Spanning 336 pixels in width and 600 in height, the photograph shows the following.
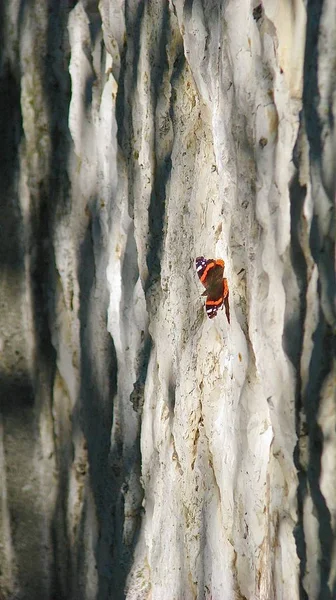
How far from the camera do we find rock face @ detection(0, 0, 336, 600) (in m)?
0.89

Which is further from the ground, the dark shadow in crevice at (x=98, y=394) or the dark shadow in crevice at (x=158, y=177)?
the dark shadow in crevice at (x=158, y=177)

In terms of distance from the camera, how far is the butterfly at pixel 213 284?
1.15 m

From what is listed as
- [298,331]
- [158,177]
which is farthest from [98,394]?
[298,331]

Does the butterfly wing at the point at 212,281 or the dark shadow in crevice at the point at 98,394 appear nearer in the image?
the butterfly wing at the point at 212,281

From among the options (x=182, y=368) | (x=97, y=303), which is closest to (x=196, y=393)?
(x=182, y=368)

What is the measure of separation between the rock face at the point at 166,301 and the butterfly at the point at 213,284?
0.08ft

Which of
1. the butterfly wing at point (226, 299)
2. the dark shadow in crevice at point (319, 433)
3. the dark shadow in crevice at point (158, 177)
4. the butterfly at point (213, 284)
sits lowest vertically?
the dark shadow in crevice at point (319, 433)

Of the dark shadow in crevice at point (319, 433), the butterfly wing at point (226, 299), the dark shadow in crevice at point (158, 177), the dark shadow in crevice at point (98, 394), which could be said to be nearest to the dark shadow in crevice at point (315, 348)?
the dark shadow in crevice at point (319, 433)

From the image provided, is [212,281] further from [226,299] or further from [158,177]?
[158,177]

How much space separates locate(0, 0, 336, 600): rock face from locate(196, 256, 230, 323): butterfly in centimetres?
2

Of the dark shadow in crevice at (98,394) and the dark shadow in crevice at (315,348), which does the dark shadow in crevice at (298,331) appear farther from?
the dark shadow in crevice at (98,394)

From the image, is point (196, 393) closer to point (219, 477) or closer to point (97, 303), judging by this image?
point (219, 477)

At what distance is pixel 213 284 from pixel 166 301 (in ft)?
0.71

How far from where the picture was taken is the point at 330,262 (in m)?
0.86
